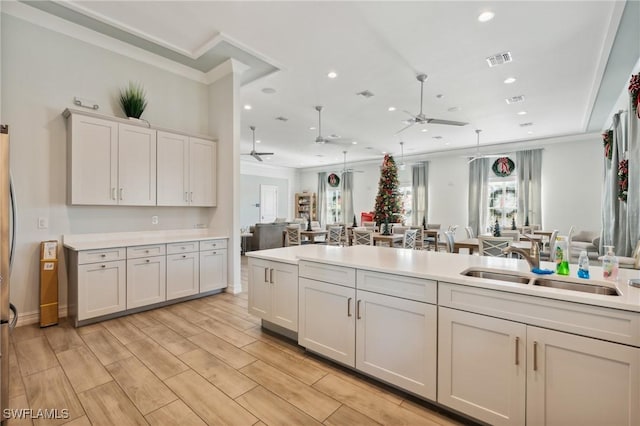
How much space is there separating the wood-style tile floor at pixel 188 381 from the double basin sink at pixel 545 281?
947mm

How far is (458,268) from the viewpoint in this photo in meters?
2.10

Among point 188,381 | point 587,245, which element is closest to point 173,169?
point 188,381

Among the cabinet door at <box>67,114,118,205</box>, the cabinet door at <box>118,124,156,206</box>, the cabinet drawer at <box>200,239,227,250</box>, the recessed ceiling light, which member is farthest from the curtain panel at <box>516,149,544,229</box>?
the cabinet door at <box>67,114,118,205</box>

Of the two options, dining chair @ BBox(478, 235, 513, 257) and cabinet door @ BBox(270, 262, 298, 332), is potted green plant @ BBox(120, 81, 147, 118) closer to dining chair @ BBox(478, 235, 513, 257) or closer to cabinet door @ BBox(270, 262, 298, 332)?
cabinet door @ BBox(270, 262, 298, 332)

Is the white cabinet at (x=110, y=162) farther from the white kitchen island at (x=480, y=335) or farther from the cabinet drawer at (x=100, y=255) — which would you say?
the white kitchen island at (x=480, y=335)

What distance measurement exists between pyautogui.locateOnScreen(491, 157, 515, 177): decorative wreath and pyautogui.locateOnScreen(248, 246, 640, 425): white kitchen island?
315 inches

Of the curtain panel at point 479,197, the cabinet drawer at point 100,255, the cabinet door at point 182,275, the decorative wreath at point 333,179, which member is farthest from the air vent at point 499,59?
the decorative wreath at point 333,179

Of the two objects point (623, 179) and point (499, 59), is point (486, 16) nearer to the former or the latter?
point (499, 59)

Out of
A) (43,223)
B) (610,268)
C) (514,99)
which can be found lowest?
(610,268)

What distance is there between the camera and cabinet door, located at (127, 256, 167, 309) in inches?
141

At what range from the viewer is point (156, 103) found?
14.4 feet

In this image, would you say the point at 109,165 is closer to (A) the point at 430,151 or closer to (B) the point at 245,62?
(B) the point at 245,62

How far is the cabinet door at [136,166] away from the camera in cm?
381

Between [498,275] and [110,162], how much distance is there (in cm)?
429
